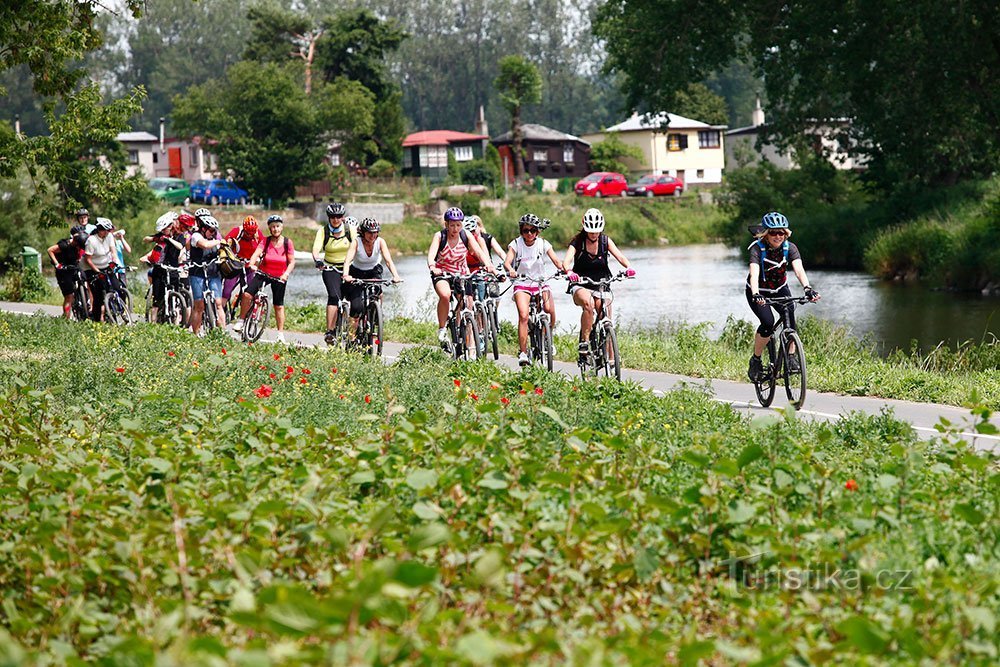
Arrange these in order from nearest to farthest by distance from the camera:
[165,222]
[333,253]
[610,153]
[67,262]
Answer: [333,253], [165,222], [67,262], [610,153]

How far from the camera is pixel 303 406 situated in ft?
32.4

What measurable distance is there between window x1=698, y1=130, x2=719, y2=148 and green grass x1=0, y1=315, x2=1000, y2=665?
9359cm

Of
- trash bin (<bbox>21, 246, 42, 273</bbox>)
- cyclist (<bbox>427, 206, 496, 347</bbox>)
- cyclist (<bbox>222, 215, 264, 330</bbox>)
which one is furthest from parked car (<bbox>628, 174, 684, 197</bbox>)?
cyclist (<bbox>427, 206, 496, 347</bbox>)

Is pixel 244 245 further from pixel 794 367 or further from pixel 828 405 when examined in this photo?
pixel 828 405

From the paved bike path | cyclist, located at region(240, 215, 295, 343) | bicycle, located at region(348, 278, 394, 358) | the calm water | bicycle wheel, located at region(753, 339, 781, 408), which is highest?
cyclist, located at region(240, 215, 295, 343)

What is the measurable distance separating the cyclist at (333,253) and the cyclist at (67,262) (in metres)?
5.52

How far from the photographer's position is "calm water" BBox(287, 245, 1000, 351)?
2567 cm

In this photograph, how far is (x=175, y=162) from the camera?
336ft

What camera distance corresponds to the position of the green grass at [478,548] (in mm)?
4215

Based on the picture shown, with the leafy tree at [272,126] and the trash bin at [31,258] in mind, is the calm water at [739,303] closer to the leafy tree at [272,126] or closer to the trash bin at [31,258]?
the trash bin at [31,258]

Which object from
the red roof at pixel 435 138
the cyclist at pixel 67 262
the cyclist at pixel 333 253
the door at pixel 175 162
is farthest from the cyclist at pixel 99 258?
the door at pixel 175 162

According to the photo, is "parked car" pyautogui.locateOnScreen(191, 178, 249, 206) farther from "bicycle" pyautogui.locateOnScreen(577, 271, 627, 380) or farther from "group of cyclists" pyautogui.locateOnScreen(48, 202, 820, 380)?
"bicycle" pyautogui.locateOnScreen(577, 271, 627, 380)

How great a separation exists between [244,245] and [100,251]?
8.29 feet

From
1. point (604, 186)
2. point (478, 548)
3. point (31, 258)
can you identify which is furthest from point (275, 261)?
point (604, 186)
